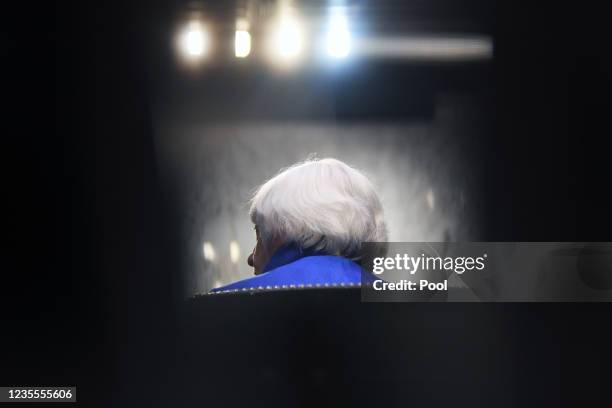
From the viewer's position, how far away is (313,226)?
1664 mm

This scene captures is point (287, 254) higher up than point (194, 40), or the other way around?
point (194, 40)

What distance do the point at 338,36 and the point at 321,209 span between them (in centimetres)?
40

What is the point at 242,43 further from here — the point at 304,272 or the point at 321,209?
the point at 304,272

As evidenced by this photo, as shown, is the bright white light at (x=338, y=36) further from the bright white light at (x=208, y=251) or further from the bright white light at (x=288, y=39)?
the bright white light at (x=208, y=251)

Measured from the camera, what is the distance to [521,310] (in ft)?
5.59

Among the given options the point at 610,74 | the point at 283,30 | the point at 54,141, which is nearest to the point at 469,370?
the point at 610,74

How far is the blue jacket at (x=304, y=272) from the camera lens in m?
1.64

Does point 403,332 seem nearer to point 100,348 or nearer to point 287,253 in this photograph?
point 287,253

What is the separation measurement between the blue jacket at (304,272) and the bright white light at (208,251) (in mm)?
160

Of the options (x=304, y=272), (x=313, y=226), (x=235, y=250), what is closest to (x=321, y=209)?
(x=313, y=226)

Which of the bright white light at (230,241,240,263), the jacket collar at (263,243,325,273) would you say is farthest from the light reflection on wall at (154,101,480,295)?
the jacket collar at (263,243,325,273)

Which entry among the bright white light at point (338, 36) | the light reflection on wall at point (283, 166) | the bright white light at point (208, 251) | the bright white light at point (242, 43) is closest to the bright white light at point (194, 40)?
the bright white light at point (242, 43)

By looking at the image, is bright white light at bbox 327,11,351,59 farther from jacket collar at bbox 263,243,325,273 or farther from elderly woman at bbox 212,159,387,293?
jacket collar at bbox 263,243,325,273

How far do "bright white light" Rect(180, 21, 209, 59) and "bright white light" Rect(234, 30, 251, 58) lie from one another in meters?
0.07
